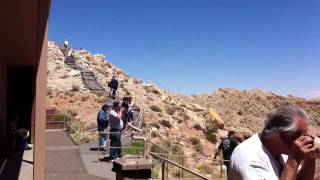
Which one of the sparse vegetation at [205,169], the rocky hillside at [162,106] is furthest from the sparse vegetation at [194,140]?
the sparse vegetation at [205,169]

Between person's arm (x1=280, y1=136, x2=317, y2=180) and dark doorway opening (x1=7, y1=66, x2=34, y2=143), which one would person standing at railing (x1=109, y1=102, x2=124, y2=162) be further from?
person's arm (x1=280, y1=136, x2=317, y2=180)

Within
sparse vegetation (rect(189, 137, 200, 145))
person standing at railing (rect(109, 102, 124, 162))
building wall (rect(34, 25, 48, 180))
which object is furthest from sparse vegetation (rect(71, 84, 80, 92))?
building wall (rect(34, 25, 48, 180))

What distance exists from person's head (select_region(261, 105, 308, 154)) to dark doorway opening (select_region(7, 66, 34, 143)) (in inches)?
564

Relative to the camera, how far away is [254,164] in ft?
9.75

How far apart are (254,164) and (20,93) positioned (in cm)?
1537

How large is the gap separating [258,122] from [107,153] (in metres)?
50.8

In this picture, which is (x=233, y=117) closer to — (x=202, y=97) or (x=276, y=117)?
(x=202, y=97)

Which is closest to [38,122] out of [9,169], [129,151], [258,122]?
[9,169]

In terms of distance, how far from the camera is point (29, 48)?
12.5 meters

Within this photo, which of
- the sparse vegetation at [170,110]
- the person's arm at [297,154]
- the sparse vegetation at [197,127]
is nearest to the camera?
the person's arm at [297,154]

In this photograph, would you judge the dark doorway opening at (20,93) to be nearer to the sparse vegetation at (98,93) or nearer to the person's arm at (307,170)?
the person's arm at (307,170)

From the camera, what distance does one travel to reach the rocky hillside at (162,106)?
30.2 m

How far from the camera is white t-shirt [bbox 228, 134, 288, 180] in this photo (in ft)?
9.61

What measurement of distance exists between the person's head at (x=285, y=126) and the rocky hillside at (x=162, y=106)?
32.4 ft
